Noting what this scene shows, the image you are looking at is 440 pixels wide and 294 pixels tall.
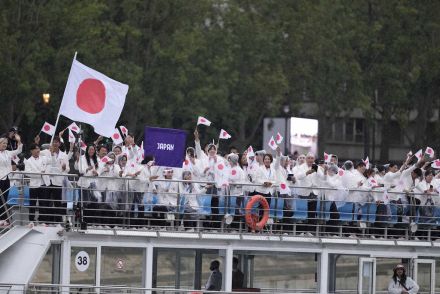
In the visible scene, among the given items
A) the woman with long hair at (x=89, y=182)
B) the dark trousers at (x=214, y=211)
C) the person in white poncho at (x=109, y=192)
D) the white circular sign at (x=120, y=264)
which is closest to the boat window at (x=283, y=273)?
the dark trousers at (x=214, y=211)

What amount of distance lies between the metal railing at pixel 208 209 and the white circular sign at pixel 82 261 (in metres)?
0.64

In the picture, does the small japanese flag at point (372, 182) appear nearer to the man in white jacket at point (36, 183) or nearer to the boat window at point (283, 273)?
the boat window at point (283, 273)

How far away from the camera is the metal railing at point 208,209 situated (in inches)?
1268

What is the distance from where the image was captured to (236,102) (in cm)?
7506

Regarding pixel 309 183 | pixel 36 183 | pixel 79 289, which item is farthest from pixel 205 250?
pixel 36 183

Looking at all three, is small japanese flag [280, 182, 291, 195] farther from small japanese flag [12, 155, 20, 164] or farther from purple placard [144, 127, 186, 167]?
small japanese flag [12, 155, 20, 164]

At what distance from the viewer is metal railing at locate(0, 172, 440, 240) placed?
32.2 meters

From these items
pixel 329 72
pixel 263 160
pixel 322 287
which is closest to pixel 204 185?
pixel 263 160

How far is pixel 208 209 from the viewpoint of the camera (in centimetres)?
3428

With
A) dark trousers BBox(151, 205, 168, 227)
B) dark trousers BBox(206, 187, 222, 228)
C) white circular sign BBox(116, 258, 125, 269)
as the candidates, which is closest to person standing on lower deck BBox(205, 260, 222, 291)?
dark trousers BBox(206, 187, 222, 228)

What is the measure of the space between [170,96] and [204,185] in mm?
33048

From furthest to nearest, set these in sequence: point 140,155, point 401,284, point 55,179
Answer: point 401,284, point 140,155, point 55,179

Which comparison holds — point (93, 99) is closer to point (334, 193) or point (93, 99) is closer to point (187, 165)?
point (187, 165)

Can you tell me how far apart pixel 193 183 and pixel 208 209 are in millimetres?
A: 699
